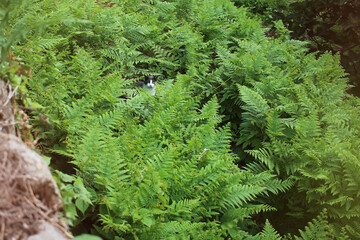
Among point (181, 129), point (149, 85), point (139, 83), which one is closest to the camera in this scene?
point (181, 129)

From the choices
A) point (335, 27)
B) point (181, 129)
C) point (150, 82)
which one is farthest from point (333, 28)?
point (181, 129)

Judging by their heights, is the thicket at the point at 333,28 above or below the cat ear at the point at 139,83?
above

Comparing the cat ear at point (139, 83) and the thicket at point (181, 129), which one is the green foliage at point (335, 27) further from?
the cat ear at point (139, 83)

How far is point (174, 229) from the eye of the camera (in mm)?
2797

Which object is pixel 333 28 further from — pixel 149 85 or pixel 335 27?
pixel 149 85

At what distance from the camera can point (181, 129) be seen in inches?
156

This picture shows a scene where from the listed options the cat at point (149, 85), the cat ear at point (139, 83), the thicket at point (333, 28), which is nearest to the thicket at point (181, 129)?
the cat ear at point (139, 83)

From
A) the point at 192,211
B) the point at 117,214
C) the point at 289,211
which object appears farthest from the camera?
the point at 289,211

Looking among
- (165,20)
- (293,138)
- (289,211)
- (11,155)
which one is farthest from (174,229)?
(165,20)

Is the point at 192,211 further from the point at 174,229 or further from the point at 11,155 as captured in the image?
the point at 11,155

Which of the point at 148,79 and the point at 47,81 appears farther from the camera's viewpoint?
the point at 148,79

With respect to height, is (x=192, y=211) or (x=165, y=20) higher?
(x=165, y=20)

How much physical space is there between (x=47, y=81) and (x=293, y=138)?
3248 mm

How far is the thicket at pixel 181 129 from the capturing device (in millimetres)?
2832
